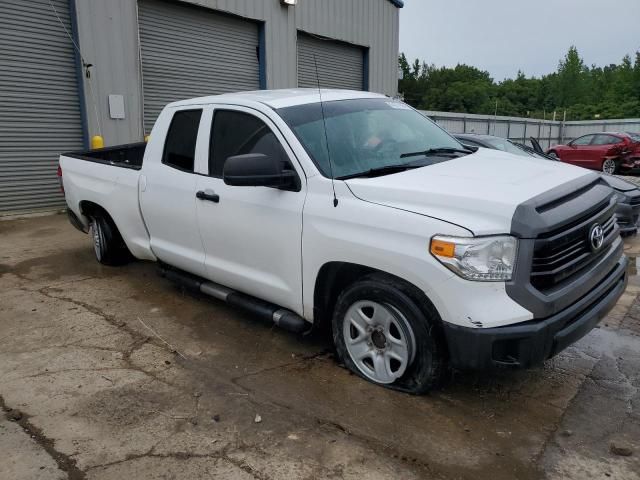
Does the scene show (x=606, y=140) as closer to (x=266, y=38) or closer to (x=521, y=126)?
(x=521, y=126)

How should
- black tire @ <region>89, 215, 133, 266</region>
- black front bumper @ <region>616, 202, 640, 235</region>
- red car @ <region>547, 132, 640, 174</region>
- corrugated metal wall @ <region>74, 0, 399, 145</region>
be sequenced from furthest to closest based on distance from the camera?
red car @ <region>547, 132, 640, 174</region>
corrugated metal wall @ <region>74, 0, 399, 145</region>
black front bumper @ <region>616, 202, 640, 235</region>
black tire @ <region>89, 215, 133, 266</region>

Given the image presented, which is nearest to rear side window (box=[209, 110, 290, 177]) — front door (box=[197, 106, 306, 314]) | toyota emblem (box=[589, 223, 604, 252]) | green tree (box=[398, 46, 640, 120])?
front door (box=[197, 106, 306, 314])

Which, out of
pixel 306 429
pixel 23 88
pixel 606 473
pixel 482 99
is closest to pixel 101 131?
pixel 23 88

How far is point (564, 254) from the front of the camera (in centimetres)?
312

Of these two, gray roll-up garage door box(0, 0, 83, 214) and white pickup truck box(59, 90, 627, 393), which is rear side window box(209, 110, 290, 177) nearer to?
white pickup truck box(59, 90, 627, 393)

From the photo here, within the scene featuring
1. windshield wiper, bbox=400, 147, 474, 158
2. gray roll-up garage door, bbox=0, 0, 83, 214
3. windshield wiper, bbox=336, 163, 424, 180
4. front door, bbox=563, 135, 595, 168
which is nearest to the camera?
windshield wiper, bbox=336, 163, 424, 180

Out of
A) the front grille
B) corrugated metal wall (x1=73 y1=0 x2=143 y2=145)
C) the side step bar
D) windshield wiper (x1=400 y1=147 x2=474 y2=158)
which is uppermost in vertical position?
corrugated metal wall (x1=73 y1=0 x2=143 y2=145)

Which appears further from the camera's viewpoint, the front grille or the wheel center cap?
the wheel center cap

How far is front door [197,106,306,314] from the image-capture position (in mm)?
3770

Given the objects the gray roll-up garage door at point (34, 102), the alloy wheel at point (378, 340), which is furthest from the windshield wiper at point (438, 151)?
the gray roll-up garage door at point (34, 102)

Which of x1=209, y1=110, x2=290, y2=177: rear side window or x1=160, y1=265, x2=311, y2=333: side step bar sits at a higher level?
x1=209, y1=110, x2=290, y2=177: rear side window

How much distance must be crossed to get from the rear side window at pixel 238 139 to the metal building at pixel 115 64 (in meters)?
6.96

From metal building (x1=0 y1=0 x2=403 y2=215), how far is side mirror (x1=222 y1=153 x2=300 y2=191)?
7841 millimetres

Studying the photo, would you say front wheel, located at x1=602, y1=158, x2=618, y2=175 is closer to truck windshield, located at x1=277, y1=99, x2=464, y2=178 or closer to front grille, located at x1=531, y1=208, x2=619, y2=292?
truck windshield, located at x1=277, y1=99, x2=464, y2=178
